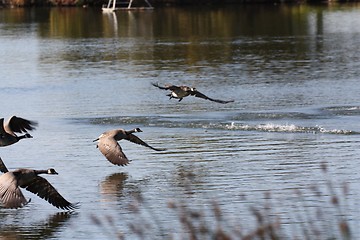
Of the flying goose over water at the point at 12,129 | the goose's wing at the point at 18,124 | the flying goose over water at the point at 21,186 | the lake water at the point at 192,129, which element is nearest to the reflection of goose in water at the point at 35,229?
the lake water at the point at 192,129

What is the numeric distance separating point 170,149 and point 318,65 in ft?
56.9

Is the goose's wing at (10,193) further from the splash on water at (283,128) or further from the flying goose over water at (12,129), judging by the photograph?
the splash on water at (283,128)

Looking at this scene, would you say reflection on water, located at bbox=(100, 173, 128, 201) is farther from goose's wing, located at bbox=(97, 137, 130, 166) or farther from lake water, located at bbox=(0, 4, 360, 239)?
goose's wing, located at bbox=(97, 137, 130, 166)

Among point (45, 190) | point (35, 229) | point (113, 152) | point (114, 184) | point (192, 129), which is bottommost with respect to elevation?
point (192, 129)

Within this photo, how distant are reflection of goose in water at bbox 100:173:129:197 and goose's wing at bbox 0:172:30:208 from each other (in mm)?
2692

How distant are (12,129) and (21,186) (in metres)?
3.85

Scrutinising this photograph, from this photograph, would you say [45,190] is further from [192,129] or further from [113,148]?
[192,129]

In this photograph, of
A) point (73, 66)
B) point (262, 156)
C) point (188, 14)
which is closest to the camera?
point (262, 156)

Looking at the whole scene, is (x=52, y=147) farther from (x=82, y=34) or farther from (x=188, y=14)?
(x=188, y=14)

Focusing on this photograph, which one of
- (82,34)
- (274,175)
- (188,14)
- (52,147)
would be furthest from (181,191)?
(188,14)

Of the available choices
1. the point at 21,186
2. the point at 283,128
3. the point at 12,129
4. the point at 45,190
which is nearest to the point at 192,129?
the point at 283,128

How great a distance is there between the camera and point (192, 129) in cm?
2262

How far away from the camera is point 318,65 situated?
36875mm

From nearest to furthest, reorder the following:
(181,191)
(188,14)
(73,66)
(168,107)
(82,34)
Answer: (181,191) < (168,107) < (73,66) < (82,34) < (188,14)
